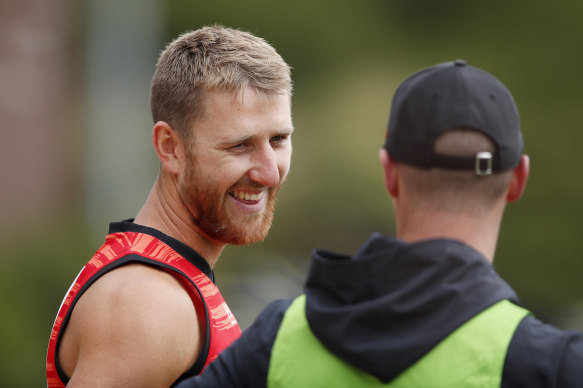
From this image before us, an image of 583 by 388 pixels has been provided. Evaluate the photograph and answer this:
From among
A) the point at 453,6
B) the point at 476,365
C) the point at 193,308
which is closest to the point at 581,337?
the point at 476,365

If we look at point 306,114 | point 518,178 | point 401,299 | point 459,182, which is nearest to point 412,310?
point 401,299

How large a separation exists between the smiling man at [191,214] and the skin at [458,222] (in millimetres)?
847

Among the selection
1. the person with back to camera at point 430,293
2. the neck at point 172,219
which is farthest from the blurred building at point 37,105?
the person with back to camera at point 430,293

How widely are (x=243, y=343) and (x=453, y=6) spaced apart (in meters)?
13.0

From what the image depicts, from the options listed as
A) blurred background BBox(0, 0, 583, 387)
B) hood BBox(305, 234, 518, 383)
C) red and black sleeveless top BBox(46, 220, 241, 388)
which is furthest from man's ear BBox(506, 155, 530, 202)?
blurred background BBox(0, 0, 583, 387)

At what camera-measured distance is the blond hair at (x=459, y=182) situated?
1.90 metres

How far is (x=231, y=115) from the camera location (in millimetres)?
2789

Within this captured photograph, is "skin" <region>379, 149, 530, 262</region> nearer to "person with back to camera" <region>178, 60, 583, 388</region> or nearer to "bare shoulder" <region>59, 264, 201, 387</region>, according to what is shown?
"person with back to camera" <region>178, 60, 583, 388</region>

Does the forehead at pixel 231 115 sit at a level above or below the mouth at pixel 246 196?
above

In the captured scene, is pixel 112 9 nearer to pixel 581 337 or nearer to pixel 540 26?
pixel 540 26

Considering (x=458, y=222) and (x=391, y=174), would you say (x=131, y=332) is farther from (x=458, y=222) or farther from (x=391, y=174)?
(x=458, y=222)

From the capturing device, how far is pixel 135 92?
36.8 feet

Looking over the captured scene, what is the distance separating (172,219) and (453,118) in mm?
1238

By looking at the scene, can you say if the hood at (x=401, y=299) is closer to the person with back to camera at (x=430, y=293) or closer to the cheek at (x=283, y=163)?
the person with back to camera at (x=430, y=293)
